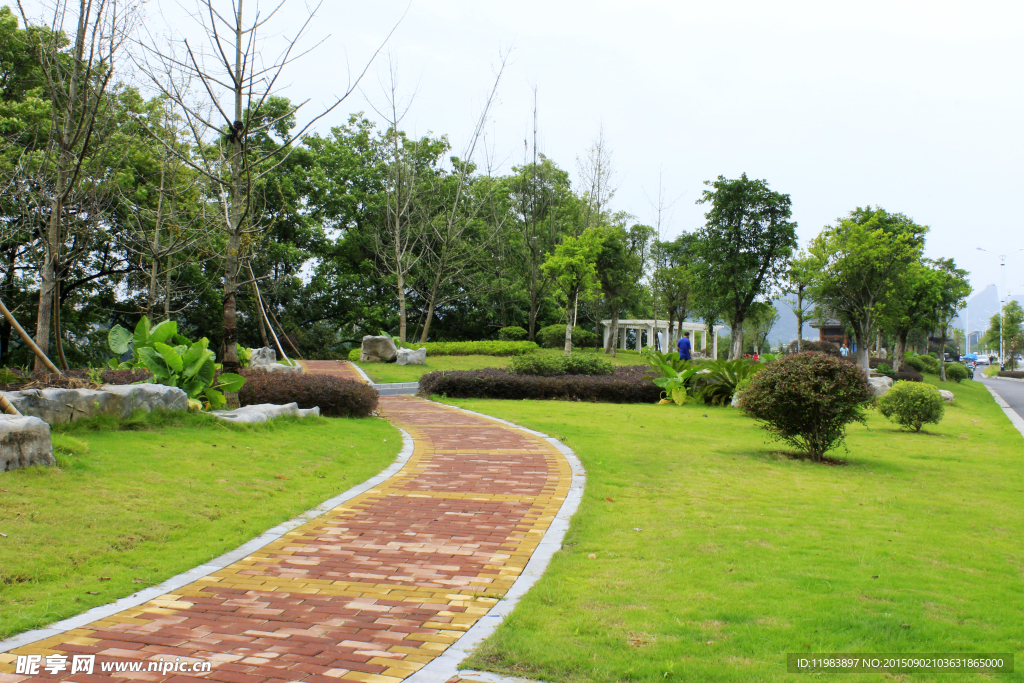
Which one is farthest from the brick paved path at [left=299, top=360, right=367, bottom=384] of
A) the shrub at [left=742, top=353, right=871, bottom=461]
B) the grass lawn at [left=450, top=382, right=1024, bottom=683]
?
the shrub at [left=742, top=353, right=871, bottom=461]

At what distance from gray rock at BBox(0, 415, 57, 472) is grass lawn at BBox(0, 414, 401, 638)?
0.10 meters

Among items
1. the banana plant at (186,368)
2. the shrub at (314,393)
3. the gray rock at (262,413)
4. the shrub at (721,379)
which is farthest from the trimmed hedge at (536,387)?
the banana plant at (186,368)

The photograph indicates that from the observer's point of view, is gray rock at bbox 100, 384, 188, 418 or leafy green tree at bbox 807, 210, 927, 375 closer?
gray rock at bbox 100, 384, 188, 418

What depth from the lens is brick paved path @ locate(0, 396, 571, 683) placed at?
3.00 meters

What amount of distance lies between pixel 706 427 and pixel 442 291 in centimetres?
2382

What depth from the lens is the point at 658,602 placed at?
11.9 feet

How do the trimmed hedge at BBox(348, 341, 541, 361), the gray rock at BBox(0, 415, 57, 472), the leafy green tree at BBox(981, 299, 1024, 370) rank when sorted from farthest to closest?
the leafy green tree at BBox(981, 299, 1024, 370) → the trimmed hedge at BBox(348, 341, 541, 361) → the gray rock at BBox(0, 415, 57, 472)

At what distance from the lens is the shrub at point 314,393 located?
11.2 metres

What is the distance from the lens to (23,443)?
17.8 ft

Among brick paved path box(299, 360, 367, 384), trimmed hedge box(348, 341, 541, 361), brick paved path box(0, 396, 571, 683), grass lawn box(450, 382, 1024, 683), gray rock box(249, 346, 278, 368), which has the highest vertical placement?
trimmed hedge box(348, 341, 541, 361)

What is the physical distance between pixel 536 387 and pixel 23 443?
39.6 ft

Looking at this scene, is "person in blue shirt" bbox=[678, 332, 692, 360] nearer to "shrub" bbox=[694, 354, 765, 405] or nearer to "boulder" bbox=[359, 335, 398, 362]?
"shrub" bbox=[694, 354, 765, 405]

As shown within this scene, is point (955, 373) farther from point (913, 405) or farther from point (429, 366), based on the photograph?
point (913, 405)

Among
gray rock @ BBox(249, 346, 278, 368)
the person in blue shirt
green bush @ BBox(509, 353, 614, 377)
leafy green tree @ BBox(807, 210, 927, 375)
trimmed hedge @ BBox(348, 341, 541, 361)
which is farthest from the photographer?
trimmed hedge @ BBox(348, 341, 541, 361)
